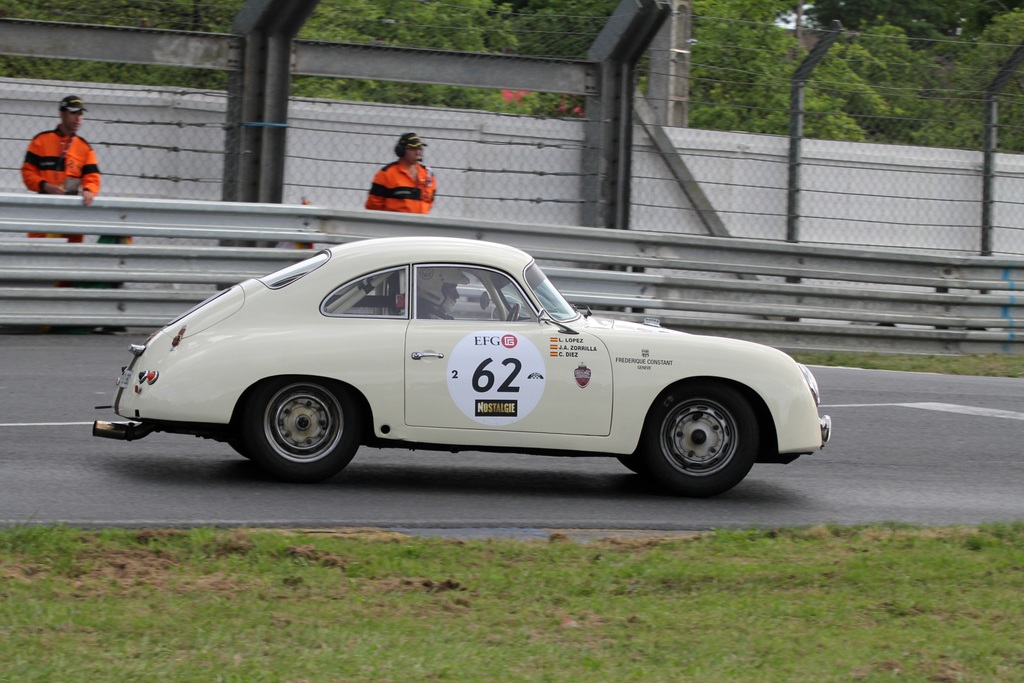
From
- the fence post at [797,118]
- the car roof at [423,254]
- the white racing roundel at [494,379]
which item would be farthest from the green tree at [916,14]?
the white racing roundel at [494,379]

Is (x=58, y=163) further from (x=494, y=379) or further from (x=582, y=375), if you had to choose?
(x=582, y=375)

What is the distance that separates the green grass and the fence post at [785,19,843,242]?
8565mm

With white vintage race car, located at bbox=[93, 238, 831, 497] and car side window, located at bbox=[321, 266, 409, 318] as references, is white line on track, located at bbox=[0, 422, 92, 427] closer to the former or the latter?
white vintage race car, located at bbox=[93, 238, 831, 497]

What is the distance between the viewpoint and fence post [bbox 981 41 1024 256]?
14633mm

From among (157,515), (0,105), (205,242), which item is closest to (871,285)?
(205,242)

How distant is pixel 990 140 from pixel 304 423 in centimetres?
1044

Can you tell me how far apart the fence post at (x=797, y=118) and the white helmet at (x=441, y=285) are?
25.8 ft

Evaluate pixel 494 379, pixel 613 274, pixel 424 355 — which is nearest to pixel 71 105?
pixel 613 274

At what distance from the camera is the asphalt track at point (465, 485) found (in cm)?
644

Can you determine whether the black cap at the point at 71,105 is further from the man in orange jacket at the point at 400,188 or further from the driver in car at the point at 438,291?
the driver in car at the point at 438,291

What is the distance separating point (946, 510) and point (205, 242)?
24.9ft

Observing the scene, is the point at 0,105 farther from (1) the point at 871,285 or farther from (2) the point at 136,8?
(1) the point at 871,285

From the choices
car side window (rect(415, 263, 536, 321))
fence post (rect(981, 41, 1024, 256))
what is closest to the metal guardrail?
fence post (rect(981, 41, 1024, 256))

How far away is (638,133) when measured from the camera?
15148 mm
